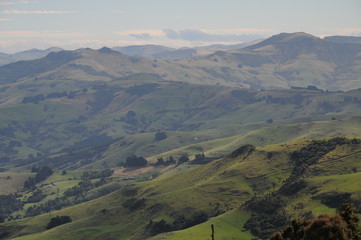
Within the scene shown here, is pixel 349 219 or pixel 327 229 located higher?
pixel 349 219

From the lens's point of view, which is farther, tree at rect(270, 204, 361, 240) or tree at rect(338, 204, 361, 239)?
tree at rect(338, 204, 361, 239)

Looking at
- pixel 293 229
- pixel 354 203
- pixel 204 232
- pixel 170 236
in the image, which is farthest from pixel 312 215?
pixel 293 229

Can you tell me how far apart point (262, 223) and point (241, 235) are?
11.3m

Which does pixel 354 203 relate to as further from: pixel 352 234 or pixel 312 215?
pixel 352 234

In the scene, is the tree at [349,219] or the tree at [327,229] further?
the tree at [349,219]

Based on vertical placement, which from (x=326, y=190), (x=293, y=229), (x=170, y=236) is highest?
(x=293, y=229)

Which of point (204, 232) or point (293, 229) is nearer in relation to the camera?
point (293, 229)

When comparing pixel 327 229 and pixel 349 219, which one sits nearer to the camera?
pixel 327 229

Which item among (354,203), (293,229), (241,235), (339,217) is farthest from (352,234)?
(241,235)

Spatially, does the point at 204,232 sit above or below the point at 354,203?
below

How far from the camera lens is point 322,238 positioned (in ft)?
299

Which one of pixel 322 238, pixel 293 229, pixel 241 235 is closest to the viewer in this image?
pixel 322 238

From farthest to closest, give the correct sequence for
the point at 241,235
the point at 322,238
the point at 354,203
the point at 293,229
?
the point at 241,235
the point at 354,203
the point at 293,229
the point at 322,238

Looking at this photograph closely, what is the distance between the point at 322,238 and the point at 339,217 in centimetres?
550
